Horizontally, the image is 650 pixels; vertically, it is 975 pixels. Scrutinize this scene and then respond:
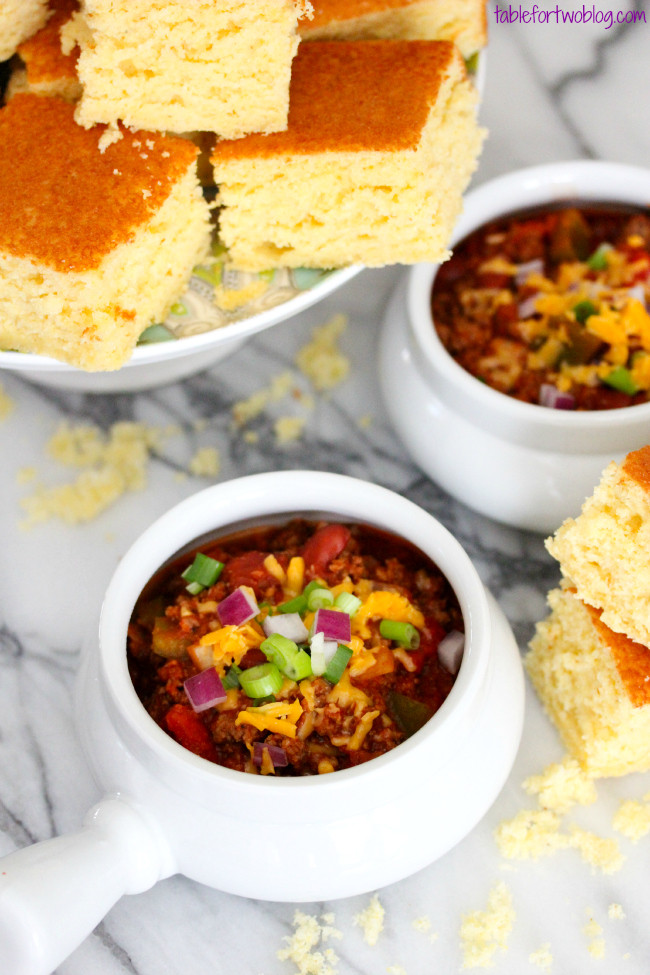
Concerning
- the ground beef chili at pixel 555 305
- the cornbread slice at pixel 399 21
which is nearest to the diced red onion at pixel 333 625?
the ground beef chili at pixel 555 305

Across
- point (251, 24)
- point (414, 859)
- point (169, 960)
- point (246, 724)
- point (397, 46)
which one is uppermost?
point (251, 24)

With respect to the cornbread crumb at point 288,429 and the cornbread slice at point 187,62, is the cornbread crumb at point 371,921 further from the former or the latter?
the cornbread slice at point 187,62

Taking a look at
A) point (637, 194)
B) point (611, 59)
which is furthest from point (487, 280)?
point (611, 59)

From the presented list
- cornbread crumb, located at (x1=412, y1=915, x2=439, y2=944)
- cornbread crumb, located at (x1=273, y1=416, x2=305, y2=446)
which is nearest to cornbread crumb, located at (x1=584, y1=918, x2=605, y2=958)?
cornbread crumb, located at (x1=412, y1=915, x2=439, y2=944)

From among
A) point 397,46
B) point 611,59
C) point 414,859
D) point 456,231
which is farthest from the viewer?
point 611,59

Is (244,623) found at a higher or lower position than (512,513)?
higher

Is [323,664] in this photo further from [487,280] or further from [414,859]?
[487,280]
